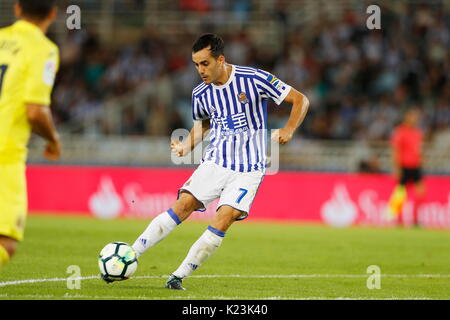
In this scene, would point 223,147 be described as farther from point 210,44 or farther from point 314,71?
point 314,71

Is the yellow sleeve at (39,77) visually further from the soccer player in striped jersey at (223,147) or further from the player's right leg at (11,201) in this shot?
the soccer player in striped jersey at (223,147)

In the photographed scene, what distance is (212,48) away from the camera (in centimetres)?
828

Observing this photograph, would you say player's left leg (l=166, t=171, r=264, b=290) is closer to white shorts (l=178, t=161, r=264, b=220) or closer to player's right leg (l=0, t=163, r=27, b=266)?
white shorts (l=178, t=161, r=264, b=220)

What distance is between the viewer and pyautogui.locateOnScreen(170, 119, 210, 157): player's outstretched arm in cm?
848

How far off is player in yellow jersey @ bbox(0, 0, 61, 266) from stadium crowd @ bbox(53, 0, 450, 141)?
52.0 ft

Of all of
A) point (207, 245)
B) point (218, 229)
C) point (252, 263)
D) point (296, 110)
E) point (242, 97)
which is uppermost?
point (242, 97)

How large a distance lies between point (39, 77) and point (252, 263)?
18.7 feet

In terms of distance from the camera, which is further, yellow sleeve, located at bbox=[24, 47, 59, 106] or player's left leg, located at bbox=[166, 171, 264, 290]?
player's left leg, located at bbox=[166, 171, 264, 290]

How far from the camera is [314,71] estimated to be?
22.7 meters

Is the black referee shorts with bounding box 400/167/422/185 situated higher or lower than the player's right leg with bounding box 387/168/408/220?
higher

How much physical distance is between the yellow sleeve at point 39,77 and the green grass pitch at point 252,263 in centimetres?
227

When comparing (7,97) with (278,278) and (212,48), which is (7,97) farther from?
(278,278)

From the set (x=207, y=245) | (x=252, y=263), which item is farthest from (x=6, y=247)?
(x=252, y=263)

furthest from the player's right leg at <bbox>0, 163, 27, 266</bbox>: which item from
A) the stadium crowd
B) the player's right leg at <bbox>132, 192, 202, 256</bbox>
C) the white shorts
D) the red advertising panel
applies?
the stadium crowd
